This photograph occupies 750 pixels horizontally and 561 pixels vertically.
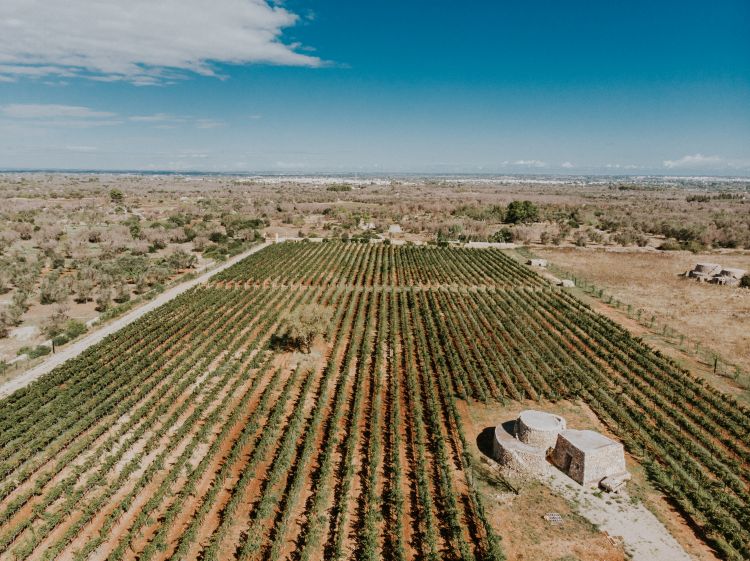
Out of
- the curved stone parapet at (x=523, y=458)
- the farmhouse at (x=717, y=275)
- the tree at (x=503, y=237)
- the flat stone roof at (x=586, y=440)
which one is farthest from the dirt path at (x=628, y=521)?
the tree at (x=503, y=237)

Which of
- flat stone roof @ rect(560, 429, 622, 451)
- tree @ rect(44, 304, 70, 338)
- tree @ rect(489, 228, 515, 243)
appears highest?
tree @ rect(489, 228, 515, 243)

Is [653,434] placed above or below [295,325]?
below

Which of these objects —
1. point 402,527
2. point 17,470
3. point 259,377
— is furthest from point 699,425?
point 17,470

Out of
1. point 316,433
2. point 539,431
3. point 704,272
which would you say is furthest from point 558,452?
point 704,272

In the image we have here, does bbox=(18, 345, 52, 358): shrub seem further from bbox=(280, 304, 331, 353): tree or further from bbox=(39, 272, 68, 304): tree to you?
bbox=(280, 304, 331, 353): tree

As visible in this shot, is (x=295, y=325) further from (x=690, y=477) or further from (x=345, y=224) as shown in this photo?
(x=345, y=224)

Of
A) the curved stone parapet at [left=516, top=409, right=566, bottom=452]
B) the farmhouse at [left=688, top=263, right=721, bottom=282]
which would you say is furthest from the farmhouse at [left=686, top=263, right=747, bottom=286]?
the curved stone parapet at [left=516, top=409, right=566, bottom=452]
